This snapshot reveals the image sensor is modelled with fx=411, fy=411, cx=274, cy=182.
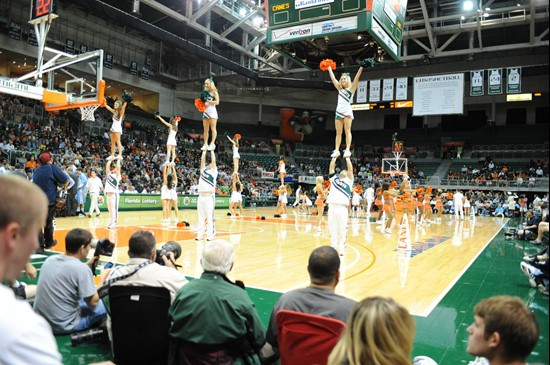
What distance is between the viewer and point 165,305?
2.88 meters

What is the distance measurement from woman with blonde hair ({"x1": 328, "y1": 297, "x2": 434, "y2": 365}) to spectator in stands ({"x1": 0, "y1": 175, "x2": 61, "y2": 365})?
40.6 inches

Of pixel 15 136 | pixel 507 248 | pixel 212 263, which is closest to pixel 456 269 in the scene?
pixel 507 248

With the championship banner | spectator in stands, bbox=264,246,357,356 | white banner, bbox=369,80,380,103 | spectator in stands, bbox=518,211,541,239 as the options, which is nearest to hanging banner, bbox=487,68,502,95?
white banner, bbox=369,80,380,103

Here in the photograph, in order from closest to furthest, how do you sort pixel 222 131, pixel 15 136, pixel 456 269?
pixel 456 269
pixel 15 136
pixel 222 131

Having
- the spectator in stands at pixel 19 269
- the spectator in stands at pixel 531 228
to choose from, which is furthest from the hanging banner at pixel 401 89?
the spectator in stands at pixel 19 269

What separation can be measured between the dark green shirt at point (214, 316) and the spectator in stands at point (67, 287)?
1.20 m

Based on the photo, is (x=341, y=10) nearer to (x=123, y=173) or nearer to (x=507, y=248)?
(x=507, y=248)

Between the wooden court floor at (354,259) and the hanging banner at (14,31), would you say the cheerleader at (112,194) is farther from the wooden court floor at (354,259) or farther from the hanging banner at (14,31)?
the hanging banner at (14,31)

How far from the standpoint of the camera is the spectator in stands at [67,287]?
3.46 metres

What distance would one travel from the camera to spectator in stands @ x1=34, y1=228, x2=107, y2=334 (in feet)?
11.3

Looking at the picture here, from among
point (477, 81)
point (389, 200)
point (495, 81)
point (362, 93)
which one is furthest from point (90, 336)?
point (495, 81)

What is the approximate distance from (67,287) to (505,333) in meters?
3.26

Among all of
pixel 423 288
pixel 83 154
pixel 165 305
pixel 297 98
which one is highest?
pixel 297 98

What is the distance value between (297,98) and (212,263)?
38.5 meters
